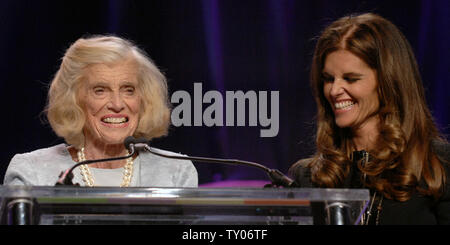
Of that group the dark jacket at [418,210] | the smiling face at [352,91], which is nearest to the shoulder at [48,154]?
the smiling face at [352,91]

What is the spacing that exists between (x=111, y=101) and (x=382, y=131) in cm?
91

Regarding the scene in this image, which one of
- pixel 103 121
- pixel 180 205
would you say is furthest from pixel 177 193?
pixel 103 121

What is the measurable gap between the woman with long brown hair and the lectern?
789 millimetres

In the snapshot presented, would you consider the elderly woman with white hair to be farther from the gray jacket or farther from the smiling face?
the smiling face

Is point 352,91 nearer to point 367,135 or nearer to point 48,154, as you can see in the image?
point 367,135

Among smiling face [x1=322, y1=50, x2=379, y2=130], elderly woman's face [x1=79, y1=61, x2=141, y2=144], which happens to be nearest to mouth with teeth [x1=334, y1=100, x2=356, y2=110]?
smiling face [x1=322, y1=50, x2=379, y2=130]

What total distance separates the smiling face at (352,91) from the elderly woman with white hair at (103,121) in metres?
0.64

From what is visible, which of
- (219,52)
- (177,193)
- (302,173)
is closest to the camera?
(177,193)

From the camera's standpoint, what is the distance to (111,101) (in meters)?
2.30

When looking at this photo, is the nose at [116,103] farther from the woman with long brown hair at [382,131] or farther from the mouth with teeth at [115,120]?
the woman with long brown hair at [382,131]

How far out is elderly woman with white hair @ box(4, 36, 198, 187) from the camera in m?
2.31
